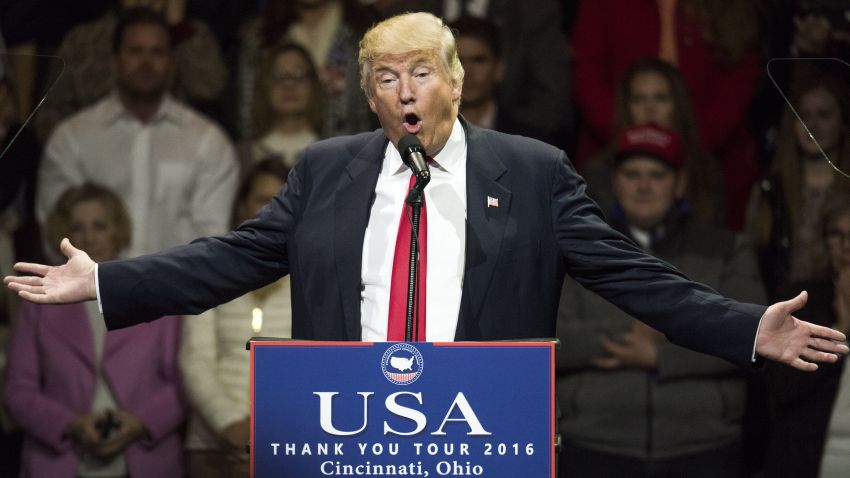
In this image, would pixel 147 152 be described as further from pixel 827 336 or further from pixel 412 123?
pixel 827 336

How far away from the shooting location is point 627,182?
541cm

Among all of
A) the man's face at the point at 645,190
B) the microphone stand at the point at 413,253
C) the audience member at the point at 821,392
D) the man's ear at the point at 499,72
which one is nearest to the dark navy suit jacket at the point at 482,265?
the microphone stand at the point at 413,253

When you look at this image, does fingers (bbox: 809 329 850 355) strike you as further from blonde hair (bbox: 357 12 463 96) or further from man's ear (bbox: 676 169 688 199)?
man's ear (bbox: 676 169 688 199)

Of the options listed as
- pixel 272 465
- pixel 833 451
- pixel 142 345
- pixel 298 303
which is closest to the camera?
pixel 272 465

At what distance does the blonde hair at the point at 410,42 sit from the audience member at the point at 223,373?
256 centimetres

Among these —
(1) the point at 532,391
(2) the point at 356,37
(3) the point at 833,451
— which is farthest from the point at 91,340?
(1) the point at 532,391

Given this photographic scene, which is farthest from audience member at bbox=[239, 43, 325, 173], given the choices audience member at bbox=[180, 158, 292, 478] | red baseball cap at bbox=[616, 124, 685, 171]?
red baseball cap at bbox=[616, 124, 685, 171]

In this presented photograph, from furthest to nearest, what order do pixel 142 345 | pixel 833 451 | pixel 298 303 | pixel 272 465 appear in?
pixel 142 345 → pixel 833 451 → pixel 298 303 → pixel 272 465

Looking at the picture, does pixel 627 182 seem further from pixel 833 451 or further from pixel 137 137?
pixel 137 137

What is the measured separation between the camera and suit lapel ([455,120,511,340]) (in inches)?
114

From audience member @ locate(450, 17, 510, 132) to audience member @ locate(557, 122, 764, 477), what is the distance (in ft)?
1.81

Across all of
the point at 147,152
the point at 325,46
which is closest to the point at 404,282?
the point at 325,46

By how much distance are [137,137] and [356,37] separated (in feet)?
3.27

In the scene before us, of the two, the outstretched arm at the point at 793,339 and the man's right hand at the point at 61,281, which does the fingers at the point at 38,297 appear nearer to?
the man's right hand at the point at 61,281
